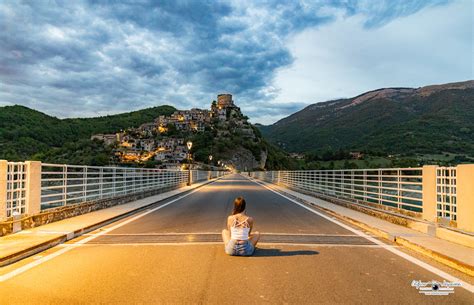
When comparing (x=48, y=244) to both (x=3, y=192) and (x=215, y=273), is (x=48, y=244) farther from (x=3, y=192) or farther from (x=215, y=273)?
(x=215, y=273)

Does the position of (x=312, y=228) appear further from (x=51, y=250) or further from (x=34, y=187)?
(x=34, y=187)

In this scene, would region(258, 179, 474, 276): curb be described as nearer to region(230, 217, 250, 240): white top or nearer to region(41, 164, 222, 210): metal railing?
region(230, 217, 250, 240): white top

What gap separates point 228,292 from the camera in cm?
540

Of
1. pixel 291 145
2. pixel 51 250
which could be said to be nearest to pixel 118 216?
pixel 51 250

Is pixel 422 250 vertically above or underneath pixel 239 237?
underneath

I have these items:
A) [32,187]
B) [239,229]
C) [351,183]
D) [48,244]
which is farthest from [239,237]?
[351,183]

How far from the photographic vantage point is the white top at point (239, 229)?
7.59m

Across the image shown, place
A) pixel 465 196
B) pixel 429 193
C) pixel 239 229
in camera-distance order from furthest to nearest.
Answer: pixel 429 193 < pixel 465 196 < pixel 239 229

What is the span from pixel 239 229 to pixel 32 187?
6.54 metres

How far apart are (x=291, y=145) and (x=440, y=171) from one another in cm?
15700

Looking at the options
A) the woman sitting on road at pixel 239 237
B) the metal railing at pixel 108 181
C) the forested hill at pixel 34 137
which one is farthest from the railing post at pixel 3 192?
the forested hill at pixel 34 137

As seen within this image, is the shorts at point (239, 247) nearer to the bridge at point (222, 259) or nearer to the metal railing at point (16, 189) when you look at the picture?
the bridge at point (222, 259)

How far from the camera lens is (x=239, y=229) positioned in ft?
24.9

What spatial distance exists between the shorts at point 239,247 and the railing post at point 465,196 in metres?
4.80
